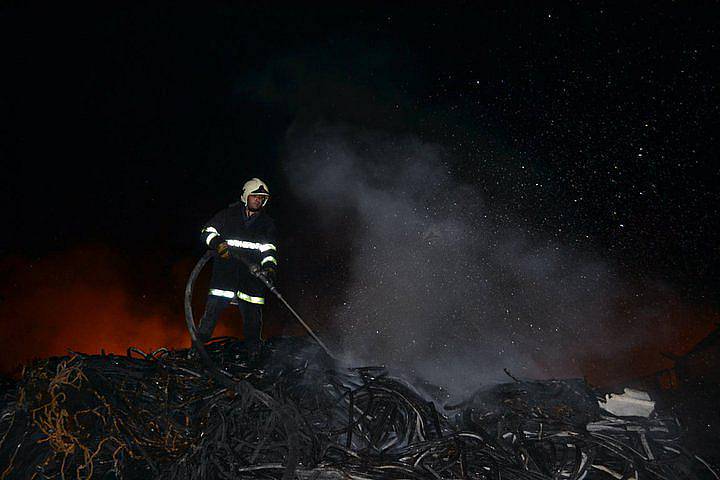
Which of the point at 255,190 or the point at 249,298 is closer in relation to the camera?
the point at 249,298

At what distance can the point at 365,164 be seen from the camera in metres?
13.6

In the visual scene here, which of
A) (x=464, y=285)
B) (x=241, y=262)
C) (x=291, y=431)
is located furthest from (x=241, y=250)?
(x=464, y=285)

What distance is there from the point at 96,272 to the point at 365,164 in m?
11.4

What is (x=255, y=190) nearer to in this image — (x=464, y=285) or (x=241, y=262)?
(x=241, y=262)

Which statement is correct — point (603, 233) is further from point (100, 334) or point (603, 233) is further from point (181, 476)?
point (100, 334)

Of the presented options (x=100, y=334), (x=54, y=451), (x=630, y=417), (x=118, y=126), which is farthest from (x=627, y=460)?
(x=118, y=126)

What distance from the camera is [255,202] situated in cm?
634

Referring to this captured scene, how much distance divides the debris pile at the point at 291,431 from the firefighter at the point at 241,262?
1700mm

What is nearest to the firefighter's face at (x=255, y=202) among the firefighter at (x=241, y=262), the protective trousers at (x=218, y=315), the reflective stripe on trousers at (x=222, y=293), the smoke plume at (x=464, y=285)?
the firefighter at (x=241, y=262)

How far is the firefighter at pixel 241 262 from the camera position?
20.1 feet

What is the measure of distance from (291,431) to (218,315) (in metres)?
3.29

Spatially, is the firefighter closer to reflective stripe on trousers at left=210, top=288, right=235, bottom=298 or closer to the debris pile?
reflective stripe on trousers at left=210, top=288, right=235, bottom=298

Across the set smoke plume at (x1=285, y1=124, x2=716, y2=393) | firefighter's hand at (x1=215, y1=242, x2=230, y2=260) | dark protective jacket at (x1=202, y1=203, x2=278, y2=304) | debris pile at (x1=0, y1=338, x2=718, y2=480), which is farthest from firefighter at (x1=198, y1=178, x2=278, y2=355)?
smoke plume at (x1=285, y1=124, x2=716, y2=393)

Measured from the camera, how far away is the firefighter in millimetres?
6133
